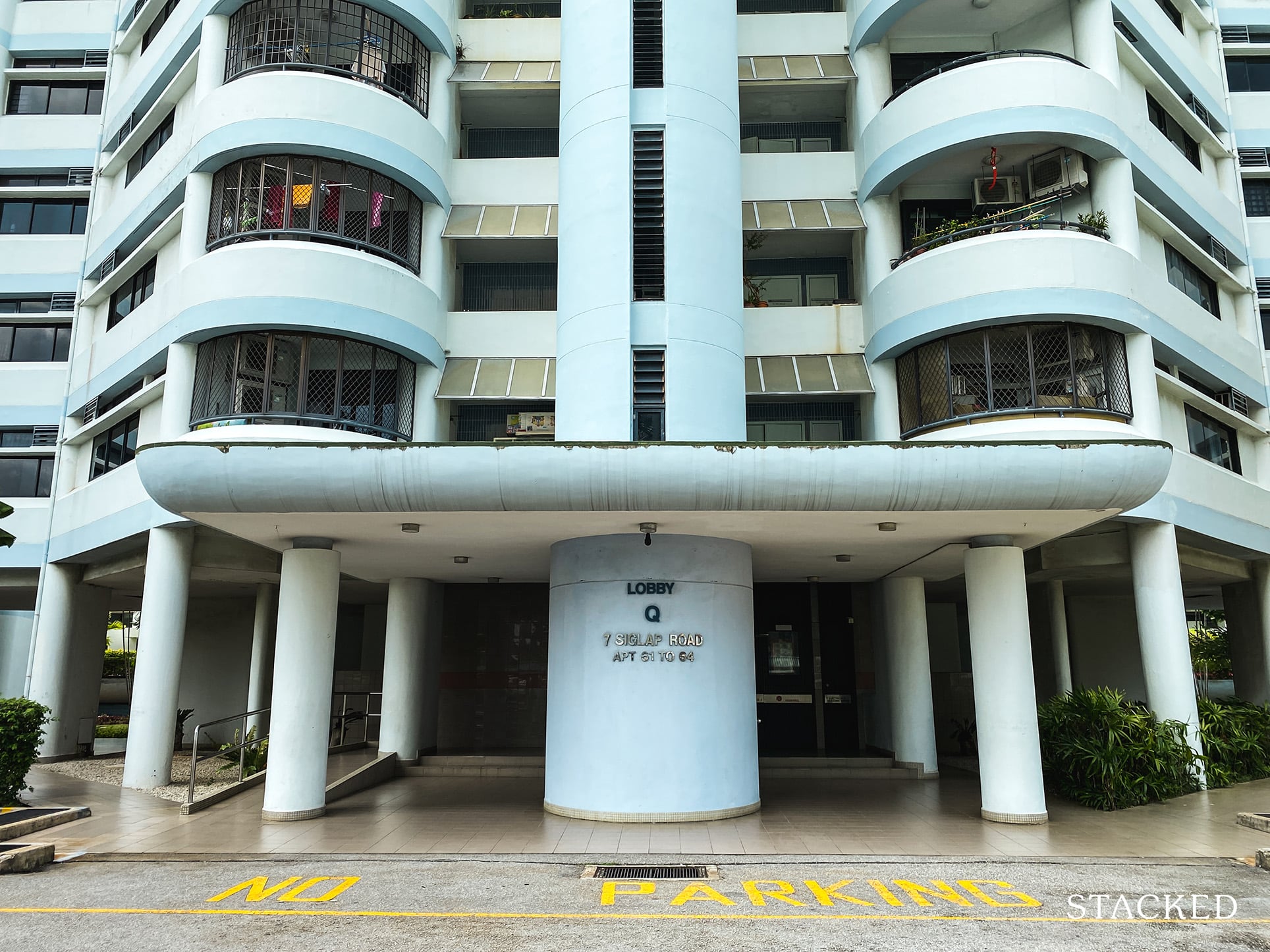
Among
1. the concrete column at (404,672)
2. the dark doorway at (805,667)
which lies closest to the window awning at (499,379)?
the concrete column at (404,672)

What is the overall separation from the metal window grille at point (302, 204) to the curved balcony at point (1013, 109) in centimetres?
1012

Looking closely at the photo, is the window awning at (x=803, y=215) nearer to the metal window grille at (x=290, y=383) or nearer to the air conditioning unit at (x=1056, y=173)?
the air conditioning unit at (x=1056, y=173)

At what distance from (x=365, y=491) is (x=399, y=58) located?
12083mm

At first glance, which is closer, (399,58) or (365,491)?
(365,491)

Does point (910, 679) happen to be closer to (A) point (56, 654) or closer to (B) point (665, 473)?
(B) point (665, 473)

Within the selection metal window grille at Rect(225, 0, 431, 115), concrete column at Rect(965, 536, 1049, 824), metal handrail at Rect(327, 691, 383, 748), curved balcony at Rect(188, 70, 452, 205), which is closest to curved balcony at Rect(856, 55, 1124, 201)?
concrete column at Rect(965, 536, 1049, 824)

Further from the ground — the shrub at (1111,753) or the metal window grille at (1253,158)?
the metal window grille at (1253,158)

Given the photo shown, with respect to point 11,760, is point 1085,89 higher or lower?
higher

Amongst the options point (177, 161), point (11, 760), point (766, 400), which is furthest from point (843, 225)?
point (11, 760)

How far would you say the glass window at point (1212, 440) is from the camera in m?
20.1

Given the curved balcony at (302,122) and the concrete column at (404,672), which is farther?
the concrete column at (404,672)

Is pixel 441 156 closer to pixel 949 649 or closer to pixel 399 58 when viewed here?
pixel 399 58

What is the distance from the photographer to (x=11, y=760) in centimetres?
1377

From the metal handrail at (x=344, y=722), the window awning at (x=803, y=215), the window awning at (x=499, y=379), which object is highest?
the window awning at (x=803, y=215)
